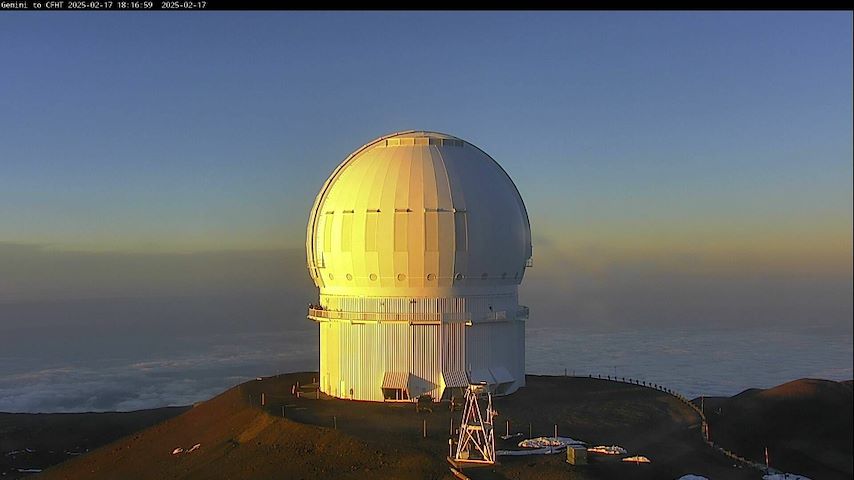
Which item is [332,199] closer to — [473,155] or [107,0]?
[473,155]

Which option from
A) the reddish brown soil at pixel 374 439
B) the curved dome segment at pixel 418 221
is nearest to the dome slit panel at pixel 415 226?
the curved dome segment at pixel 418 221

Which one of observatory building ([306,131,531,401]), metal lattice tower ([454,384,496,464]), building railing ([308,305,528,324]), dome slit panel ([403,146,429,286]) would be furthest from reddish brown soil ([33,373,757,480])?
dome slit panel ([403,146,429,286])

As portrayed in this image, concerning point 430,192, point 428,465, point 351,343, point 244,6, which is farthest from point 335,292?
point 244,6

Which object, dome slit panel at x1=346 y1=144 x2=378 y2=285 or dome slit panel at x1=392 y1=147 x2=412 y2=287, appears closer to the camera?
dome slit panel at x1=392 y1=147 x2=412 y2=287

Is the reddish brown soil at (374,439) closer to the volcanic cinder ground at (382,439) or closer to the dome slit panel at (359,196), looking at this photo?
the volcanic cinder ground at (382,439)

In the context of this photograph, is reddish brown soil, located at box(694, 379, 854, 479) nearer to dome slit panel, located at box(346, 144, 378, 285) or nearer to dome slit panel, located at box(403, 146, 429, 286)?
dome slit panel, located at box(403, 146, 429, 286)
